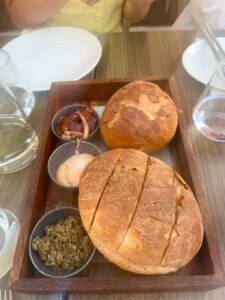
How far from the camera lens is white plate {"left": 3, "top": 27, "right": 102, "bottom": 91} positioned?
36.2 inches

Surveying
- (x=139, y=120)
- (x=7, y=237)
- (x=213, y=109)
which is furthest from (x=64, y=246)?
(x=213, y=109)

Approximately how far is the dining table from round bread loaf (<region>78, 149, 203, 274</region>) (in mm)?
72

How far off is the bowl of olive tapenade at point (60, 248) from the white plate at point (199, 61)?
0.50m

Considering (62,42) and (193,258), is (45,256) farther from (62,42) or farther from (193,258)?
(62,42)

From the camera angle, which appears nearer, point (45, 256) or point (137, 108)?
point (45, 256)

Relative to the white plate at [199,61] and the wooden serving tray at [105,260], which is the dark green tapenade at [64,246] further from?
the white plate at [199,61]

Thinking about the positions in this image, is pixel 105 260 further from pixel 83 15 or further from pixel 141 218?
pixel 83 15

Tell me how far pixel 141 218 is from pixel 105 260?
106 mm

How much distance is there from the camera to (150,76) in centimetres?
84

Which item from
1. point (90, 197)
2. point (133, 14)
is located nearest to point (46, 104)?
point (90, 197)

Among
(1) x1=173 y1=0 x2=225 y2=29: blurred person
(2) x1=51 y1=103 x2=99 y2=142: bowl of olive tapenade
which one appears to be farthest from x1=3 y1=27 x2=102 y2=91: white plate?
(1) x1=173 y1=0 x2=225 y2=29: blurred person

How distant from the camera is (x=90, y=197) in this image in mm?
508

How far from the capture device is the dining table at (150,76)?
0.50 metres

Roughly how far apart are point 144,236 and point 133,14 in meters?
1.03
